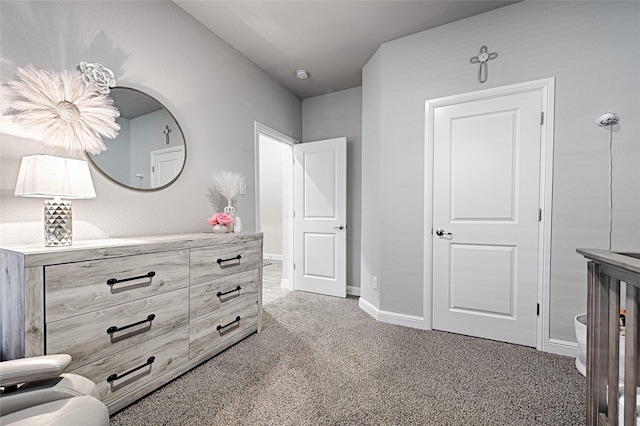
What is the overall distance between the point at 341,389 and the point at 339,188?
2345 mm

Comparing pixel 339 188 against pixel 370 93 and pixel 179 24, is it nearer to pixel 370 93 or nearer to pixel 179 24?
pixel 370 93

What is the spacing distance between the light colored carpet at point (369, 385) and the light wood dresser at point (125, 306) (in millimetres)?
163

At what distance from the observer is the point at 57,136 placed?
1.64 metres

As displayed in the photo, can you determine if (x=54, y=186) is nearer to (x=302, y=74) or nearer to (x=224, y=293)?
(x=224, y=293)

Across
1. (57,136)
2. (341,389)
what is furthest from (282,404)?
(57,136)

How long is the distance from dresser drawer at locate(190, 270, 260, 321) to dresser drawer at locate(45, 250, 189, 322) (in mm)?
163

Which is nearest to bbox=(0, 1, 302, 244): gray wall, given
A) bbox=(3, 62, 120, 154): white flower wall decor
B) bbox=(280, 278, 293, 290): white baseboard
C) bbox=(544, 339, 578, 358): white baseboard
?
bbox=(3, 62, 120, 154): white flower wall decor

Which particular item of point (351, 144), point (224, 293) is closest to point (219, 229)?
point (224, 293)

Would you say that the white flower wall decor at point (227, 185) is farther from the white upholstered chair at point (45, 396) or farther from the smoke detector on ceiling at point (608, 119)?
the smoke detector on ceiling at point (608, 119)

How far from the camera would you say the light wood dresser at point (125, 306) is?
1.22 meters

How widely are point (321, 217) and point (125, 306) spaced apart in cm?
250

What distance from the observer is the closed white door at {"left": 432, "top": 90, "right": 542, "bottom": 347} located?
2270 millimetres

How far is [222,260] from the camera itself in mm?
2150

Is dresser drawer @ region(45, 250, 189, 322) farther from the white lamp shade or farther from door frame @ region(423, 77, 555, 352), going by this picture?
A: door frame @ region(423, 77, 555, 352)
